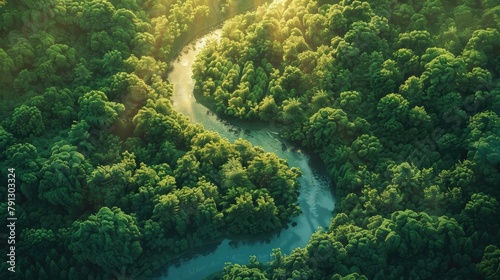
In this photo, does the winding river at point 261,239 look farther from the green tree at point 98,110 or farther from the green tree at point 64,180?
the green tree at point 64,180

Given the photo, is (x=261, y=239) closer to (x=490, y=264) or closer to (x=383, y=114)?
(x=383, y=114)

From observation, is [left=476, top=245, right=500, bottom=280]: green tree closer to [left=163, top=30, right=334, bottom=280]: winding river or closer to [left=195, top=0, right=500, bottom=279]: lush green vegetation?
[left=195, top=0, right=500, bottom=279]: lush green vegetation

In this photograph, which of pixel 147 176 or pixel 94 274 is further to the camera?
pixel 147 176

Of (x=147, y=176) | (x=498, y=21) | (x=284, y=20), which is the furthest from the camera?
(x=284, y=20)

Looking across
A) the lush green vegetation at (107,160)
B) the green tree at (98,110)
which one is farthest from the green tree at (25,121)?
the green tree at (98,110)

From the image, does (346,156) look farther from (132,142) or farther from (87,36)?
(87,36)

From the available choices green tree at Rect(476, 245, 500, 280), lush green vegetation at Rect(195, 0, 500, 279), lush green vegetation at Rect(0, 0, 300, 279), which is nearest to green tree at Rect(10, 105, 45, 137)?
lush green vegetation at Rect(0, 0, 300, 279)

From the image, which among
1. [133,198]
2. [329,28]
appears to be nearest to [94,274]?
[133,198]

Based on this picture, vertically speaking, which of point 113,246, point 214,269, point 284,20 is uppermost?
point 284,20
